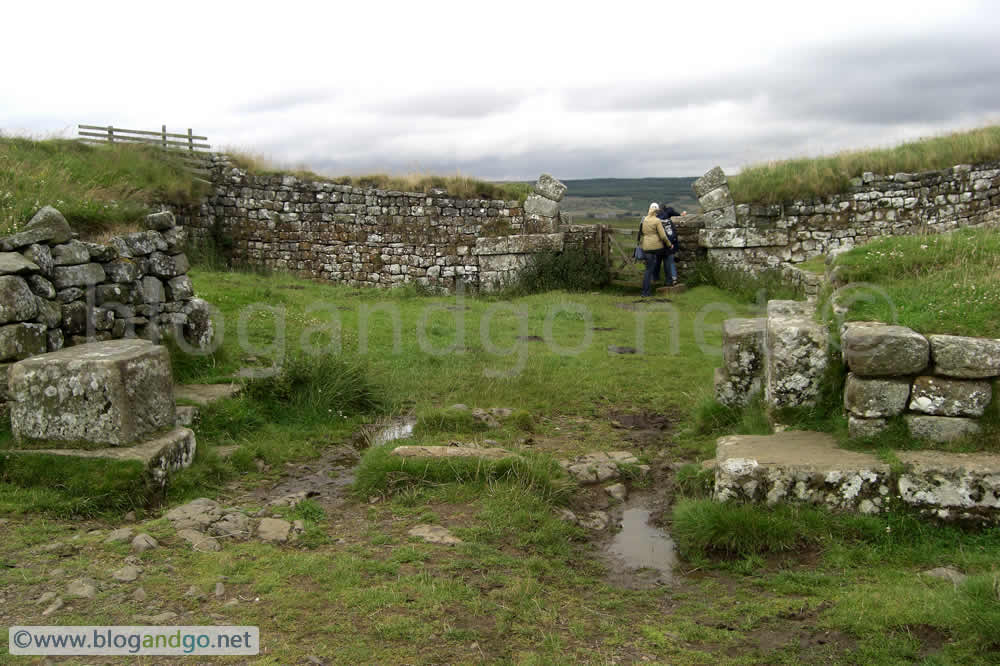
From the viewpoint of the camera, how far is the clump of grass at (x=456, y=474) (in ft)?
18.7

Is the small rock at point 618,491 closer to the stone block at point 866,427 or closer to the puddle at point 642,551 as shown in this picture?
the puddle at point 642,551

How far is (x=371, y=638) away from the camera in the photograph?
12.0 feet

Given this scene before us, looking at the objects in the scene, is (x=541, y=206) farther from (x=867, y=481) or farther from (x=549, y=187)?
(x=867, y=481)

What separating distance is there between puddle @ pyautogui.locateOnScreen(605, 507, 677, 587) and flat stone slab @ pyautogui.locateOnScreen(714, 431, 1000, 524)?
49 cm

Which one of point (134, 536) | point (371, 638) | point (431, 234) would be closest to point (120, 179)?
point (431, 234)

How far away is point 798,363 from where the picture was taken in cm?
596

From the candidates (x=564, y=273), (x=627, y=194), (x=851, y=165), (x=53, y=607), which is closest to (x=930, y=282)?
(x=53, y=607)

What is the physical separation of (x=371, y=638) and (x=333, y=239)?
1432cm

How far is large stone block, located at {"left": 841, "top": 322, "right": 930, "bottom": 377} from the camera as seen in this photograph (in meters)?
5.06

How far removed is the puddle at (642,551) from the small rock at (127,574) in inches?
104

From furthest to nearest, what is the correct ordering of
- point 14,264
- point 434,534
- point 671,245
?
point 671,245 < point 14,264 < point 434,534

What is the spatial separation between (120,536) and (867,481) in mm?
4513

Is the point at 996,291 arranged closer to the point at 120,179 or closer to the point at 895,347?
the point at 895,347

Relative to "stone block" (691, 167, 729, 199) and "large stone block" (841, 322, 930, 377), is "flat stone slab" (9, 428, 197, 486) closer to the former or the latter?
"large stone block" (841, 322, 930, 377)
